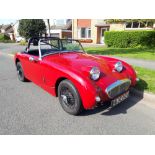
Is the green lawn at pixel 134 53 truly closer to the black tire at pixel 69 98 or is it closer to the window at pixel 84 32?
the black tire at pixel 69 98

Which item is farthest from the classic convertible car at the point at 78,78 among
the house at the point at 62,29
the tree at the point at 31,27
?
the house at the point at 62,29

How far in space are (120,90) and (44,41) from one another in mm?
2536

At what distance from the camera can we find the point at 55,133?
9.83 ft

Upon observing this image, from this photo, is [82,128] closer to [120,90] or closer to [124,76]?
[120,90]

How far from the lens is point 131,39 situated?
1648 centimetres

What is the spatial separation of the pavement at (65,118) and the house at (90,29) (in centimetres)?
2081

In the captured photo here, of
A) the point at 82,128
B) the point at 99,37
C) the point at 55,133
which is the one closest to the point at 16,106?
the point at 55,133

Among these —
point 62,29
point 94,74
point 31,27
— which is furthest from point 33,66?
point 62,29

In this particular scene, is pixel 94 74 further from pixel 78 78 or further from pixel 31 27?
pixel 31 27

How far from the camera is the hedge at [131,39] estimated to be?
1586cm

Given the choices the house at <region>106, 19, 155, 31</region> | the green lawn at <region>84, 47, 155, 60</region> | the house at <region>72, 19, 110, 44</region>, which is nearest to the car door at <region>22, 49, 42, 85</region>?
the green lawn at <region>84, 47, 155, 60</region>

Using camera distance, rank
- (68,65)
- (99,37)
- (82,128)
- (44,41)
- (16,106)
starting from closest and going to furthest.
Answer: (82,128) → (68,65) → (16,106) → (44,41) → (99,37)

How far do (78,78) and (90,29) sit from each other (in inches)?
934

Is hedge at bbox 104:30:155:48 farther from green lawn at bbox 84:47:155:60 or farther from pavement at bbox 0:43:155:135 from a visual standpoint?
pavement at bbox 0:43:155:135
